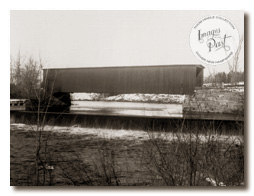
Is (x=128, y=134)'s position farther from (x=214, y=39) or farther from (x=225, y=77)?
(x=214, y=39)

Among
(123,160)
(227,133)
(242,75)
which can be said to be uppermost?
(242,75)

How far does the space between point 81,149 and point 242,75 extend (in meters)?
1.69

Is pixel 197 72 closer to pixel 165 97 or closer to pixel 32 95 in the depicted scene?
pixel 165 97

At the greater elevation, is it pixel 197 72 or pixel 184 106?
pixel 197 72

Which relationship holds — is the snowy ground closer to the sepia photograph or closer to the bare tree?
the sepia photograph

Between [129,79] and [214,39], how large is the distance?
0.90 m

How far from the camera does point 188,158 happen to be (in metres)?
2.66

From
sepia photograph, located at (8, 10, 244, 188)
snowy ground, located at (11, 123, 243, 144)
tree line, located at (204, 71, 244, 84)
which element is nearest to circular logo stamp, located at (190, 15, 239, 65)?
sepia photograph, located at (8, 10, 244, 188)

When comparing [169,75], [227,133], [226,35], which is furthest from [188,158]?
[226,35]

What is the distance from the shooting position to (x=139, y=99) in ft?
9.12

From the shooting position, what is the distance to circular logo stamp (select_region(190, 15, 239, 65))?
2678mm

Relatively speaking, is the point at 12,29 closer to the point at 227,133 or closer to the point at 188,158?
the point at 188,158

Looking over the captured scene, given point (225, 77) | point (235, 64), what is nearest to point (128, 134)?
point (225, 77)

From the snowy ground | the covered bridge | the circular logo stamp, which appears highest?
the circular logo stamp
